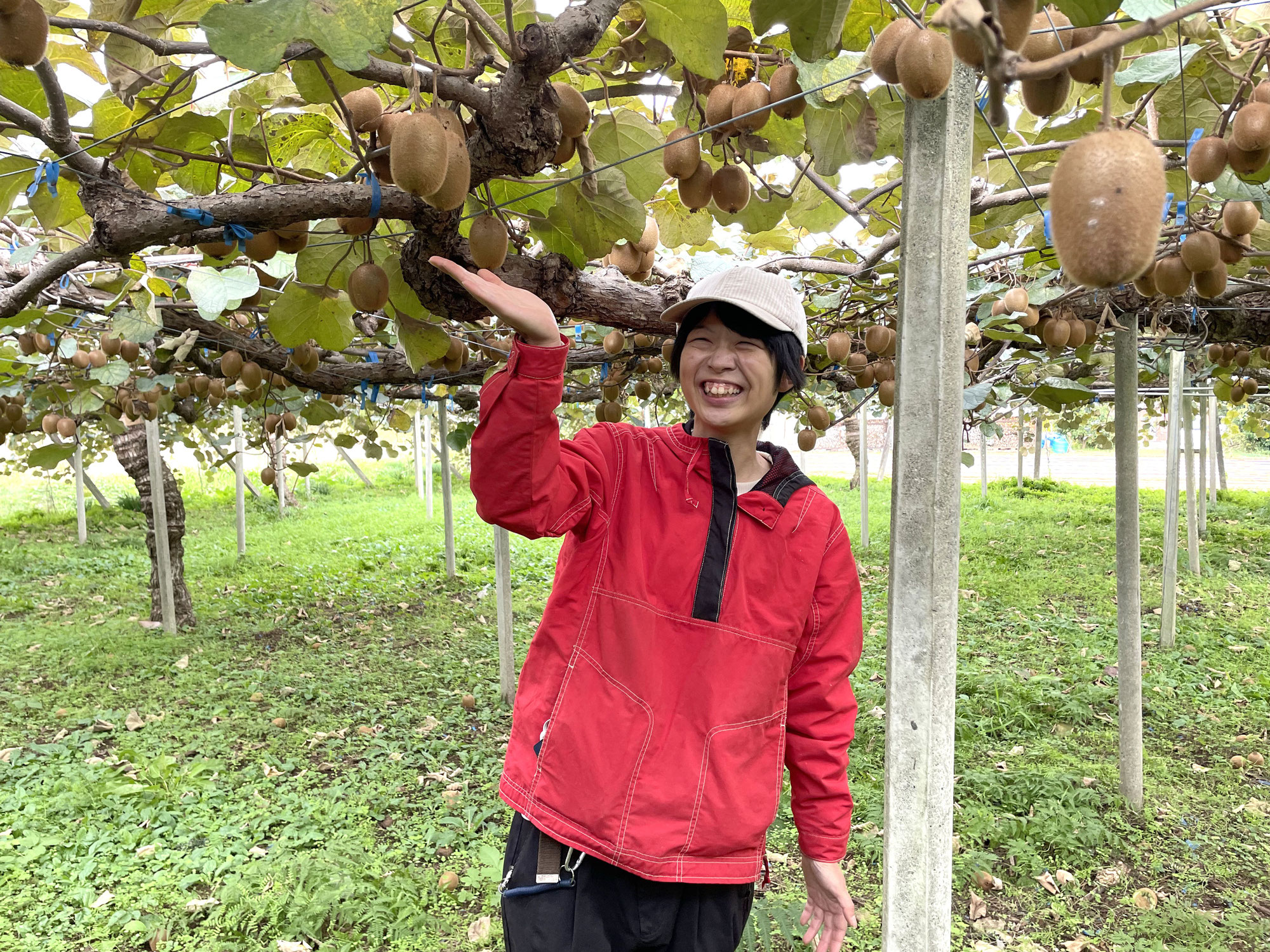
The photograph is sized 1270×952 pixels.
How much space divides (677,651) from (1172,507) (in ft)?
17.8

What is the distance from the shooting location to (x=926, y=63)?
94 cm

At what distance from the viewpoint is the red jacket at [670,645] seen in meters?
1.42

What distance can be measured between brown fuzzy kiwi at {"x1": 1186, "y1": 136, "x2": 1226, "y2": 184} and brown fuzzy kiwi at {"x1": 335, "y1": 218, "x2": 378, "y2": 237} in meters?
1.45

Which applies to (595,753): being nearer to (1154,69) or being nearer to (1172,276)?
(1154,69)

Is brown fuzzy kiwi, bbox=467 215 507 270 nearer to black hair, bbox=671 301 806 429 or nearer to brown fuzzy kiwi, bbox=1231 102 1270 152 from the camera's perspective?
black hair, bbox=671 301 806 429

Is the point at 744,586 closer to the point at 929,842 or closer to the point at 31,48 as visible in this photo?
the point at 929,842

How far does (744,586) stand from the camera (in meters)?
1.57

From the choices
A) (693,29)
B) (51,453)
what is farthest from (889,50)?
(51,453)

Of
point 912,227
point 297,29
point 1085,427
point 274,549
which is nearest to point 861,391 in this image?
point 912,227

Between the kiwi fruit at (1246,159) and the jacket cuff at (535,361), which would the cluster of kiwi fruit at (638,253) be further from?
the kiwi fruit at (1246,159)

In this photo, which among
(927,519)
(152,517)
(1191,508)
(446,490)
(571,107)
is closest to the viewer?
(927,519)

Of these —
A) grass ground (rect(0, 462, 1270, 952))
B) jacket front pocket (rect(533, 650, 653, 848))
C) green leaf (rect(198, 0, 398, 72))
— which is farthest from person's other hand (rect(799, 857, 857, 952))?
green leaf (rect(198, 0, 398, 72))

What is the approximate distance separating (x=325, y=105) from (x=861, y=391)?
13.3 ft

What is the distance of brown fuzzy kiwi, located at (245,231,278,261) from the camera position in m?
1.67
